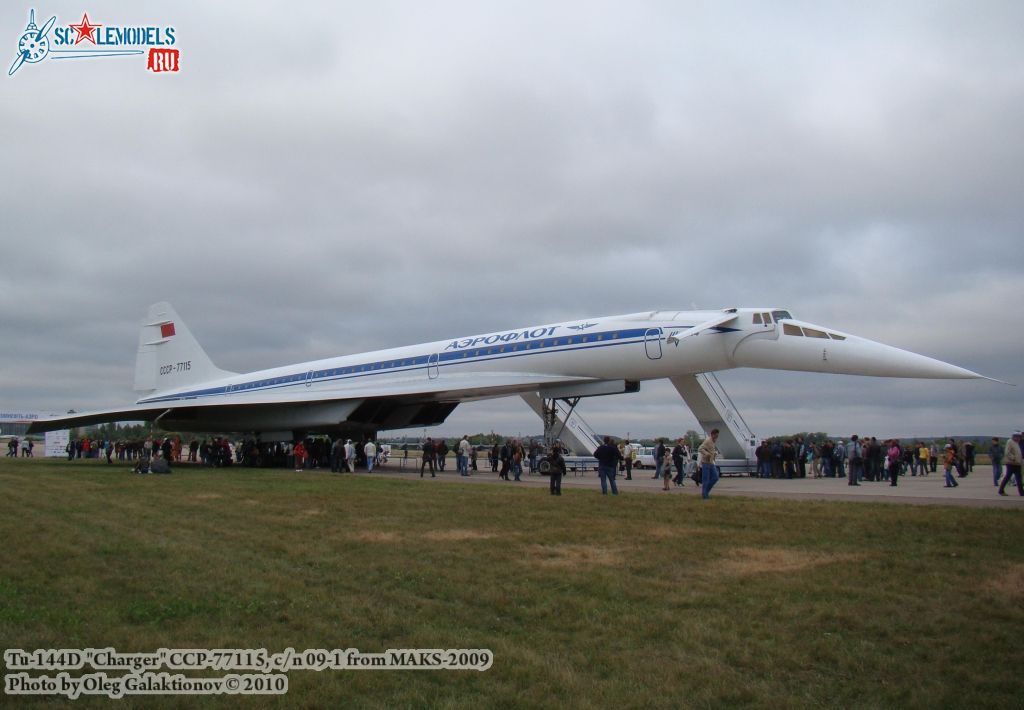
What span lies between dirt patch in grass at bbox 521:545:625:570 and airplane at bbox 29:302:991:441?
9.43m

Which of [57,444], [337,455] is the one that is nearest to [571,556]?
[337,455]

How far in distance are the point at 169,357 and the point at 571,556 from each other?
2669 cm

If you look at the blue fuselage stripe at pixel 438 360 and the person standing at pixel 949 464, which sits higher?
the blue fuselage stripe at pixel 438 360

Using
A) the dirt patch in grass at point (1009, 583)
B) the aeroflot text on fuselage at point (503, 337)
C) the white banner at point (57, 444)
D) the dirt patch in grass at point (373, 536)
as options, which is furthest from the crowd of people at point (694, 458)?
the white banner at point (57, 444)

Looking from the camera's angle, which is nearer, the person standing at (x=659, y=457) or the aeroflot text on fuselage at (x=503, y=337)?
the person standing at (x=659, y=457)

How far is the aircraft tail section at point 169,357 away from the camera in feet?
98.3

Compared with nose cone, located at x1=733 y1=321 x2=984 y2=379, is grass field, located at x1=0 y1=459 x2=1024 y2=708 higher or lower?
lower

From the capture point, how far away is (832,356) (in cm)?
1527

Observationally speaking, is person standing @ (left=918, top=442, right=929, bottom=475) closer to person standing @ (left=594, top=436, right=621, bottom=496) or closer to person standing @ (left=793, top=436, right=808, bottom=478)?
person standing @ (left=793, top=436, right=808, bottom=478)

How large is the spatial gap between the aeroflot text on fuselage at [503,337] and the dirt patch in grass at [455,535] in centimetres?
1032

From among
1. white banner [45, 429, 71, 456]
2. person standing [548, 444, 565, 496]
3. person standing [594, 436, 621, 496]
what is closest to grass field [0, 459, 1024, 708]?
person standing [548, 444, 565, 496]

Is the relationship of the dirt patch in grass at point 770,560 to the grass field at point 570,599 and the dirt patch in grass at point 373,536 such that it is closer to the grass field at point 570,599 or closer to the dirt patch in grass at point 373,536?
the grass field at point 570,599

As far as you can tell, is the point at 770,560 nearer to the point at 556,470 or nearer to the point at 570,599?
the point at 570,599

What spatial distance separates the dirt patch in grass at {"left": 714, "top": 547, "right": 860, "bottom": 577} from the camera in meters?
6.75
